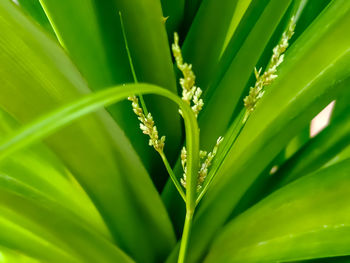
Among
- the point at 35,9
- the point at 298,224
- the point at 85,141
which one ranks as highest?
the point at 35,9

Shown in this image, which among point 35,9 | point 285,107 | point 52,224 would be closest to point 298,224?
point 285,107

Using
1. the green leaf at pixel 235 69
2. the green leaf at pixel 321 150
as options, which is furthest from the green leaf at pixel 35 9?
the green leaf at pixel 321 150

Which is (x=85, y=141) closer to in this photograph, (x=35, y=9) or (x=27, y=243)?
(x=27, y=243)

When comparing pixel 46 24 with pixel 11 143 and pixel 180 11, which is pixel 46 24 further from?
pixel 11 143

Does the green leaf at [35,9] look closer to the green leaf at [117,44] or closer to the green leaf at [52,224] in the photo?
the green leaf at [117,44]

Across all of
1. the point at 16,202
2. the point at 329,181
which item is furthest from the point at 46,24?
the point at 329,181

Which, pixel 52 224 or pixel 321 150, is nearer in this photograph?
pixel 52 224
